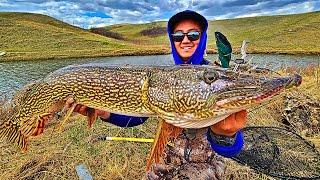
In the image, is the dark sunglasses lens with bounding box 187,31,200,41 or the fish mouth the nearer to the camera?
the fish mouth

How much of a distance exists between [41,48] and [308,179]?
29656 mm

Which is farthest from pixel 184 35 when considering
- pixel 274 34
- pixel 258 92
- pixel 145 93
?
pixel 274 34

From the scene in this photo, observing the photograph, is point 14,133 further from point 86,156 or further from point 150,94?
point 86,156

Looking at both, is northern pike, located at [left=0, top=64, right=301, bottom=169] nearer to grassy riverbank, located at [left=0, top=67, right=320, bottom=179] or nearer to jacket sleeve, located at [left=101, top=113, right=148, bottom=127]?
jacket sleeve, located at [left=101, top=113, right=148, bottom=127]

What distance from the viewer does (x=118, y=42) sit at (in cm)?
3734

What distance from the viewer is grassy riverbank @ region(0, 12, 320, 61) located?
1048 inches

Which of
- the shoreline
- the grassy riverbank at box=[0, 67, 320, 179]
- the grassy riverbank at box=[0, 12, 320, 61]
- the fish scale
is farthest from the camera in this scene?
the grassy riverbank at box=[0, 12, 320, 61]

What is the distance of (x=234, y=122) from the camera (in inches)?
83.6

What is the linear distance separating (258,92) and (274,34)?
35285 mm

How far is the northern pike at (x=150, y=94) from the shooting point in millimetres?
1935

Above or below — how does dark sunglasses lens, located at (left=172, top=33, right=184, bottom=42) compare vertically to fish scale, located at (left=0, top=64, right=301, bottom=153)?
above

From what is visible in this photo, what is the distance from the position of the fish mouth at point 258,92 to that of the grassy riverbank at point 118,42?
21569 millimetres

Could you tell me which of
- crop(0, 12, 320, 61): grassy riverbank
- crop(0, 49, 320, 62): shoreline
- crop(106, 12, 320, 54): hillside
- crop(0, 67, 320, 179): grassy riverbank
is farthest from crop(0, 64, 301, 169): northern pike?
crop(0, 49, 320, 62): shoreline

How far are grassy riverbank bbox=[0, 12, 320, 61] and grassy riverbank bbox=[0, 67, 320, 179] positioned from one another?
62.3ft
